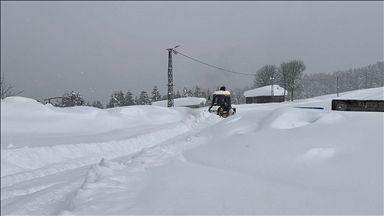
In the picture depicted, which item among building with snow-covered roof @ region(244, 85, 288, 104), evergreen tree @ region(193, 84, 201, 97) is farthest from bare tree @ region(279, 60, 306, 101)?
evergreen tree @ region(193, 84, 201, 97)

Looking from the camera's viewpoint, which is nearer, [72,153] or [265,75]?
[72,153]

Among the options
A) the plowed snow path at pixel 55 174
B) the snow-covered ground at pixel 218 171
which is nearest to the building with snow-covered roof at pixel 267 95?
the plowed snow path at pixel 55 174

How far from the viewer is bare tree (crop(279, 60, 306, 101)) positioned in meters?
58.5

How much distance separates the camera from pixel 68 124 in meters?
8.18

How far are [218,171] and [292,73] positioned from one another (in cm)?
6042

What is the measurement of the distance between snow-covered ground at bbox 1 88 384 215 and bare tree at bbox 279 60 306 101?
56877 millimetres

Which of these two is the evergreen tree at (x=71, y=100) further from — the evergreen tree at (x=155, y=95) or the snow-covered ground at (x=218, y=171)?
the snow-covered ground at (x=218, y=171)

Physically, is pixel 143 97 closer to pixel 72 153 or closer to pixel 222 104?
pixel 222 104

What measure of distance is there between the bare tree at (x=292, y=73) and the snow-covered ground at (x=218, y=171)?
56.9 metres

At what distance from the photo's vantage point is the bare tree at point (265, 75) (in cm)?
6134

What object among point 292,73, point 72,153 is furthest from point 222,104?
point 292,73

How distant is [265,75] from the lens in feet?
204

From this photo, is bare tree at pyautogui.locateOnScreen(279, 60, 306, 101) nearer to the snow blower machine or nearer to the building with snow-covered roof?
the building with snow-covered roof

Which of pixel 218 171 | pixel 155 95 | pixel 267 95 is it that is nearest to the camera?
pixel 218 171
